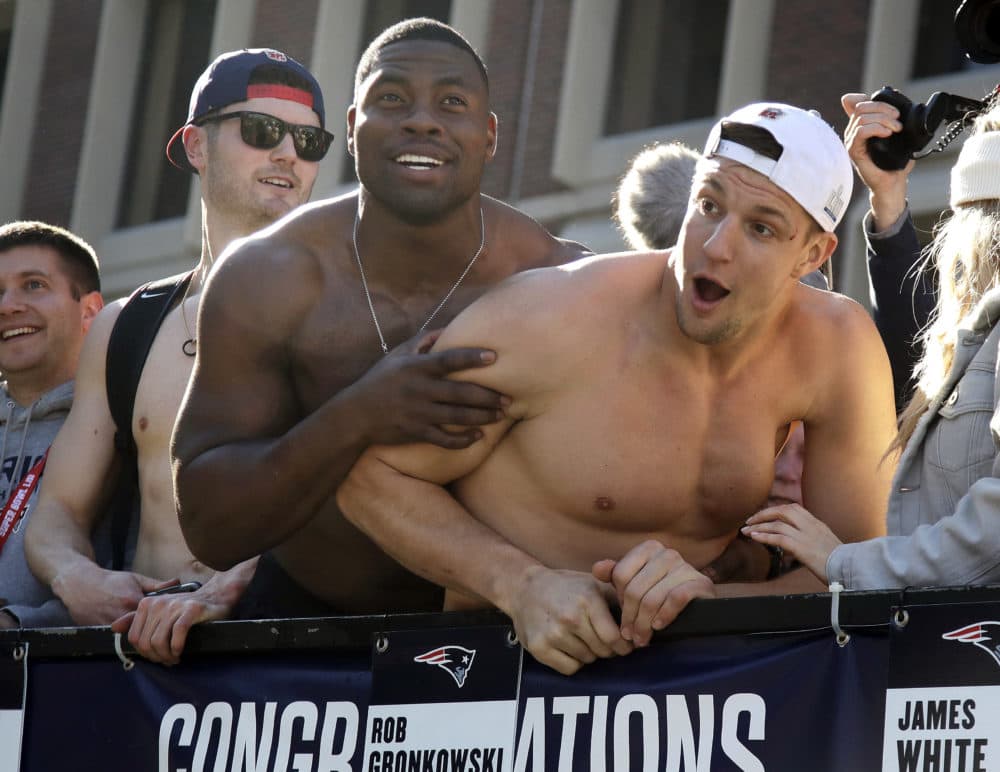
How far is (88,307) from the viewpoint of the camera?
5633mm

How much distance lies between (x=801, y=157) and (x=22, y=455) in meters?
2.69

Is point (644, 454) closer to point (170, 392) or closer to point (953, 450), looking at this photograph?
point (953, 450)

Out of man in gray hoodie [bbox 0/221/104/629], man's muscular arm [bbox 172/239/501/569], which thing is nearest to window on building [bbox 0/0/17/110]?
man in gray hoodie [bbox 0/221/104/629]

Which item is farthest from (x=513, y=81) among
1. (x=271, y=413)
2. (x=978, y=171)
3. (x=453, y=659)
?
(x=453, y=659)

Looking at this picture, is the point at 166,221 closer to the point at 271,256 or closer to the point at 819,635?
the point at 271,256

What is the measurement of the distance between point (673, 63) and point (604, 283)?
9.87 metres

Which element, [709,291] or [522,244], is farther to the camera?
[522,244]

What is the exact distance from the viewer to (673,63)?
13.3m

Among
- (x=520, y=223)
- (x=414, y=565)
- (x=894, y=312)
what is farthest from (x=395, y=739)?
(x=894, y=312)

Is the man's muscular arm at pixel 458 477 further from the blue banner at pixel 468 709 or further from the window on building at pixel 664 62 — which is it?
the window on building at pixel 664 62

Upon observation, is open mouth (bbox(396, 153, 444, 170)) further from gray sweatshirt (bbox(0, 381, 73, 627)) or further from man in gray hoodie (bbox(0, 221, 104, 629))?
man in gray hoodie (bbox(0, 221, 104, 629))

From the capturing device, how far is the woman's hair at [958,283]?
3572 mm

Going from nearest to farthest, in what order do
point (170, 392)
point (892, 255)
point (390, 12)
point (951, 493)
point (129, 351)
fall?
point (951, 493) < point (892, 255) < point (170, 392) < point (129, 351) < point (390, 12)

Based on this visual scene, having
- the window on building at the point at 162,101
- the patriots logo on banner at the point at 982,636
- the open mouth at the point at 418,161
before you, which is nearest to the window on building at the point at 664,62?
the window on building at the point at 162,101
